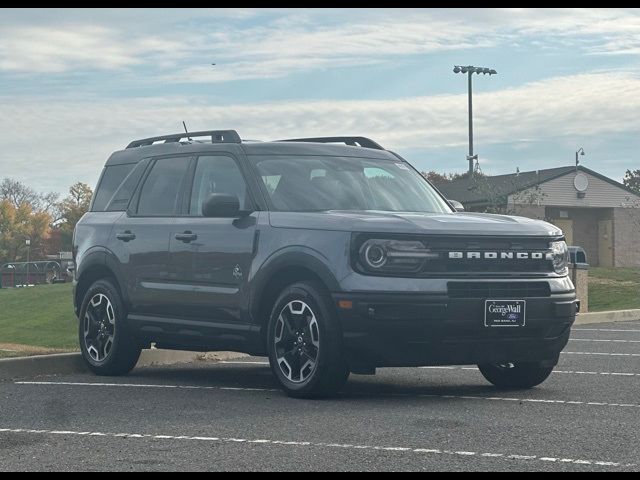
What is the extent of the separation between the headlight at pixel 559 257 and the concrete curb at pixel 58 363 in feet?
14.8

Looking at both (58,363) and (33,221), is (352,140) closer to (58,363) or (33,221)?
(58,363)

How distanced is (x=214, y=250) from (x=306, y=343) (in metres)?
1.37

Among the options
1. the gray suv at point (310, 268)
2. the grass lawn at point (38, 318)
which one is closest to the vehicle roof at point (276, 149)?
the gray suv at point (310, 268)

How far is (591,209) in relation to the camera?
63.5 m

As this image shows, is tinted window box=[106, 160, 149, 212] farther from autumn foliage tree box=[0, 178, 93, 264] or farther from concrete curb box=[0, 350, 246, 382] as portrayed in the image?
autumn foliage tree box=[0, 178, 93, 264]

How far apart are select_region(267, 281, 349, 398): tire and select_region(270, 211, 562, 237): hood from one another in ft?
1.61

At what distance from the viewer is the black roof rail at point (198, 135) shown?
414 inches

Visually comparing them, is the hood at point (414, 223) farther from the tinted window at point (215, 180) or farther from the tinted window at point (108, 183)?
the tinted window at point (108, 183)

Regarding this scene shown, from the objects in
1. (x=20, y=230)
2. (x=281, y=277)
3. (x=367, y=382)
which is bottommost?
Result: (x=20, y=230)

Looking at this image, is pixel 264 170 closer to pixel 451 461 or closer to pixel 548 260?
pixel 548 260

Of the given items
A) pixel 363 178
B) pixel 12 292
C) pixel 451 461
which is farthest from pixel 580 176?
pixel 451 461

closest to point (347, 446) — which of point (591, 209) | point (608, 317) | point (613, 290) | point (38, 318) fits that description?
point (608, 317)

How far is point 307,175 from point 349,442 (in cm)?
360

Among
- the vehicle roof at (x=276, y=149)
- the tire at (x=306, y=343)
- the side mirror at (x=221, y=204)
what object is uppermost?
the vehicle roof at (x=276, y=149)
